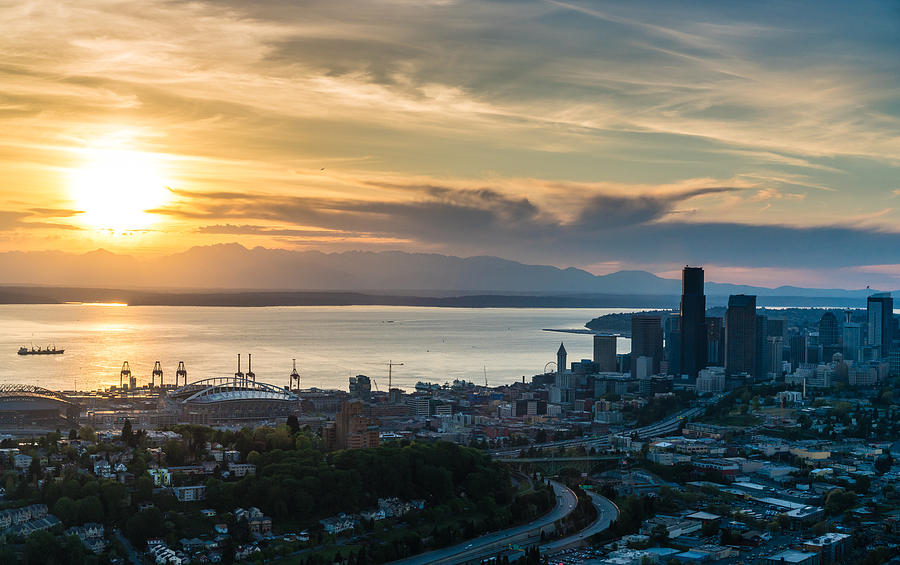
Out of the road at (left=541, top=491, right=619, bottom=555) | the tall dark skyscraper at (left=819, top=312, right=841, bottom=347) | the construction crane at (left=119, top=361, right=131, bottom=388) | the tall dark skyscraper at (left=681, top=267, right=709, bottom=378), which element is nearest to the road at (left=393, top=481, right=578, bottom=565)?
the road at (left=541, top=491, right=619, bottom=555)

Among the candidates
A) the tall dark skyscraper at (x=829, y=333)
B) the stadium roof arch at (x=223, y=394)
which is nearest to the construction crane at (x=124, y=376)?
the stadium roof arch at (x=223, y=394)

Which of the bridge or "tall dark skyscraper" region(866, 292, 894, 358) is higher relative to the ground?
"tall dark skyscraper" region(866, 292, 894, 358)

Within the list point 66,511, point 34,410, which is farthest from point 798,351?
point 66,511

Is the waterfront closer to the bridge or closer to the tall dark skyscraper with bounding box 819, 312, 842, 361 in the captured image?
the tall dark skyscraper with bounding box 819, 312, 842, 361

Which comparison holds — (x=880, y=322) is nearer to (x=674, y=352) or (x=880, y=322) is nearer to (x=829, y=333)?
(x=829, y=333)

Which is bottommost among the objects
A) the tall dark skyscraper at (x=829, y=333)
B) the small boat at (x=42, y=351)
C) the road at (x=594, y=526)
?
the road at (x=594, y=526)

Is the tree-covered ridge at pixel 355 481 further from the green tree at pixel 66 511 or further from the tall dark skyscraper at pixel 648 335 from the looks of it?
the tall dark skyscraper at pixel 648 335
